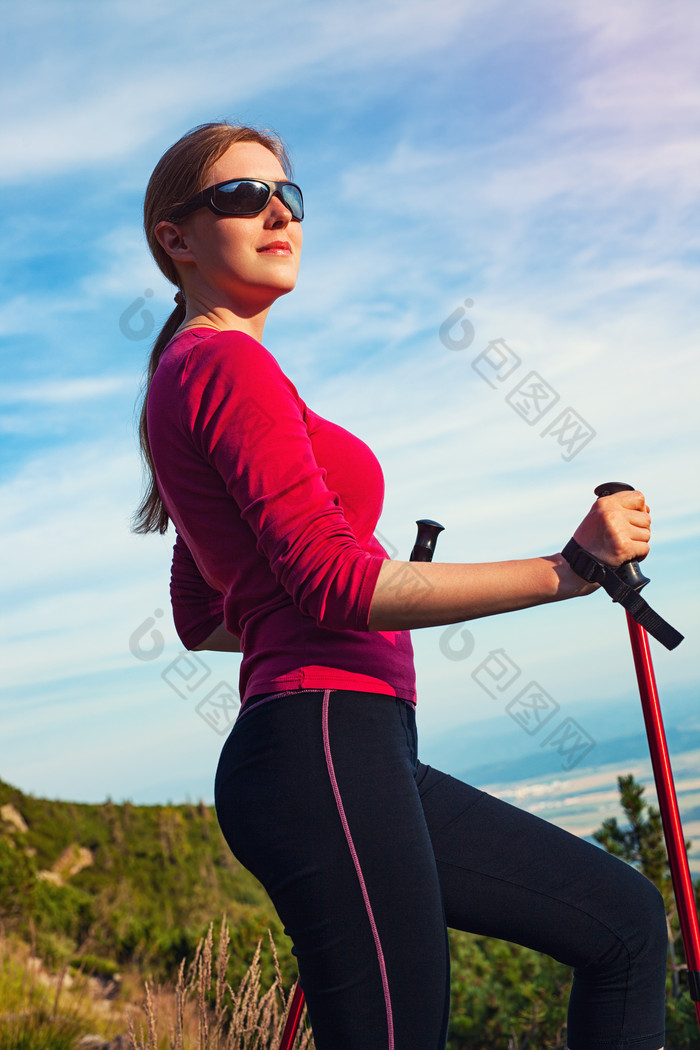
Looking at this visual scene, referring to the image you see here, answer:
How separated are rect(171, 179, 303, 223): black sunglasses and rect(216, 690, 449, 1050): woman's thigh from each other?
3.27 feet

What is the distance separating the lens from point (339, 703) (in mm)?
1527

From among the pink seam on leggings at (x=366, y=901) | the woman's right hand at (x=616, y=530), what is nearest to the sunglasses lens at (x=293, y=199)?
the woman's right hand at (x=616, y=530)

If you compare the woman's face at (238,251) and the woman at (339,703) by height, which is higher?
the woman's face at (238,251)

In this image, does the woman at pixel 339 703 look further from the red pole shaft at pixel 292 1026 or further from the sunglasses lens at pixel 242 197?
the red pole shaft at pixel 292 1026

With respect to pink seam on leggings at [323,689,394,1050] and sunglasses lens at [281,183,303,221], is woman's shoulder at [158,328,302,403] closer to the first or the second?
sunglasses lens at [281,183,303,221]

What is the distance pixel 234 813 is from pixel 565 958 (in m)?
0.76

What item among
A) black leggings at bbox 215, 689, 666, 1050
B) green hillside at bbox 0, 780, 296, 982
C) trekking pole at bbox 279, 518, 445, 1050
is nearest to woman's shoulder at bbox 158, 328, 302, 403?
black leggings at bbox 215, 689, 666, 1050

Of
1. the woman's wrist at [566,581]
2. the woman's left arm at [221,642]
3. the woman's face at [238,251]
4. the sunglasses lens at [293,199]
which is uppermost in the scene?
the sunglasses lens at [293,199]

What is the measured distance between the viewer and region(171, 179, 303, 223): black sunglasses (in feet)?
6.11

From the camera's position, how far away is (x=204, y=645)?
2355mm

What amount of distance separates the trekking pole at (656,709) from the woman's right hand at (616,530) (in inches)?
0.8

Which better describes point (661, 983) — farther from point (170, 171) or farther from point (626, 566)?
point (170, 171)

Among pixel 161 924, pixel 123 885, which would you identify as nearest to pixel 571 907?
pixel 161 924

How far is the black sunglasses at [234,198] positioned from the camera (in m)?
1.86
